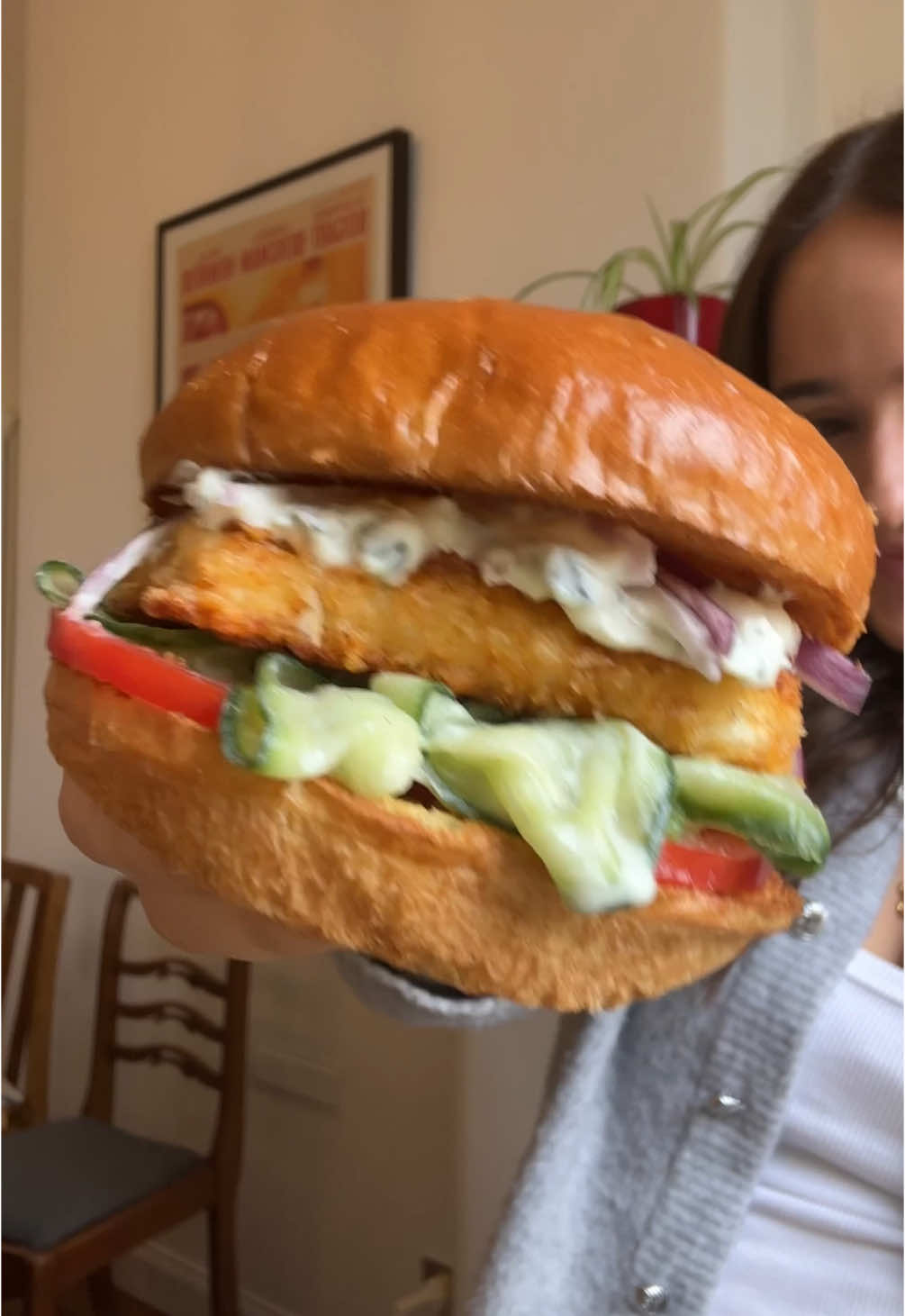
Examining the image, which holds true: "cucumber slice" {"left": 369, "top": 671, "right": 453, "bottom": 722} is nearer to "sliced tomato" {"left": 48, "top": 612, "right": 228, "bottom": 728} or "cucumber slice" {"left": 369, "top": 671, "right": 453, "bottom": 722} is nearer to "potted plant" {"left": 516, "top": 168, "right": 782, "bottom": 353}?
"sliced tomato" {"left": 48, "top": 612, "right": 228, "bottom": 728}

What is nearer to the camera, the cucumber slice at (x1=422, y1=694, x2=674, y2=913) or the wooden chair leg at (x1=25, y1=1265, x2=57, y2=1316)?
the cucumber slice at (x1=422, y1=694, x2=674, y2=913)

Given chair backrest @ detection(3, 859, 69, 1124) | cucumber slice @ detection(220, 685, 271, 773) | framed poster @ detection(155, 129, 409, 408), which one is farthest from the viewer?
chair backrest @ detection(3, 859, 69, 1124)

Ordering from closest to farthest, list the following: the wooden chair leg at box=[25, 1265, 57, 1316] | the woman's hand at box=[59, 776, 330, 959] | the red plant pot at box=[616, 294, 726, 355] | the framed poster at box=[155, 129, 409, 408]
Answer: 1. the woman's hand at box=[59, 776, 330, 959]
2. the red plant pot at box=[616, 294, 726, 355]
3. the wooden chair leg at box=[25, 1265, 57, 1316]
4. the framed poster at box=[155, 129, 409, 408]

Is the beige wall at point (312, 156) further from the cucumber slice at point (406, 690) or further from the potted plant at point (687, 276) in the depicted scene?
the cucumber slice at point (406, 690)

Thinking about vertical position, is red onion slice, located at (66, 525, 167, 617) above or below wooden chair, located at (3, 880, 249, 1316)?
above

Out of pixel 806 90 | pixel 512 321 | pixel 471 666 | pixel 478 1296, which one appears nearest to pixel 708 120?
pixel 806 90

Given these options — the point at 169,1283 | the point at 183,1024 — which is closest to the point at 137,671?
the point at 183,1024

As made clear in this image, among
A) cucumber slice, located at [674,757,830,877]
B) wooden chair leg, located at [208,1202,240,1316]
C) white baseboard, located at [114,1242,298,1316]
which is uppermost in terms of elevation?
cucumber slice, located at [674,757,830,877]

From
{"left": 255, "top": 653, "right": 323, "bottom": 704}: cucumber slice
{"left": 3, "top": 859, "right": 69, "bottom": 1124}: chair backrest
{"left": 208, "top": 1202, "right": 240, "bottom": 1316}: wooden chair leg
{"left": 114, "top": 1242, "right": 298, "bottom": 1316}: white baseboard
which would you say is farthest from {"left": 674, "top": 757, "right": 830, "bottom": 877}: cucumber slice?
{"left": 114, "top": 1242, "right": 298, "bottom": 1316}: white baseboard
